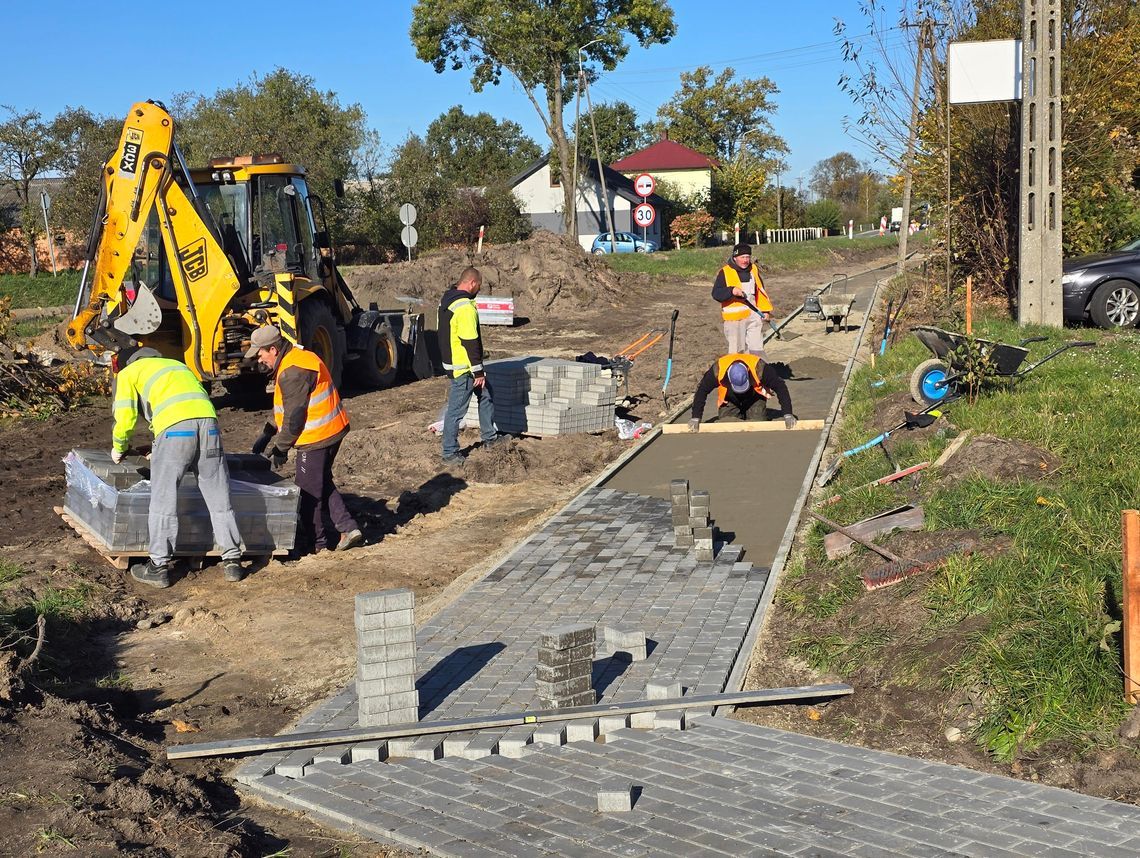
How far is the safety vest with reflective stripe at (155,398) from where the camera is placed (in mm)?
8781

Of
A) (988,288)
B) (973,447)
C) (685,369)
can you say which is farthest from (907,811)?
(988,288)

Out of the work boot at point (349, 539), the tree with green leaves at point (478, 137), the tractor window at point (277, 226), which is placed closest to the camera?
the work boot at point (349, 539)

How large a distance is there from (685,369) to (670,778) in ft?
44.6

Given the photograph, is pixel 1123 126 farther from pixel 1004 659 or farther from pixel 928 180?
pixel 1004 659

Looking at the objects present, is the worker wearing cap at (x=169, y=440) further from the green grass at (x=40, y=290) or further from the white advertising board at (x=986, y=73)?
the green grass at (x=40, y=290)

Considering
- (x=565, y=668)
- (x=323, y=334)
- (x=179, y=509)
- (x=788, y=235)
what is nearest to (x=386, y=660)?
(x=565, y=668)

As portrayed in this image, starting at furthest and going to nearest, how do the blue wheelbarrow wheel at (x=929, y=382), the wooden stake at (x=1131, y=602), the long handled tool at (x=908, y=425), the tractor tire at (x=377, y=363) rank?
the tractor tire at (x=377, y=363) → the blue wheelbarrow wheel at (x=929, y=382) → the long handled tool at (x=908, y=425) → the wooden stake at (x=1131, y=602)

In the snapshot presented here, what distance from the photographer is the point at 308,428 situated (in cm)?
955

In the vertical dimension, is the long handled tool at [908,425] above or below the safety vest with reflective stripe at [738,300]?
below

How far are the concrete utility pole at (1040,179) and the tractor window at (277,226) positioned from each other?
A: 9890mm

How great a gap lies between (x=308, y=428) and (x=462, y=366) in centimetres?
333

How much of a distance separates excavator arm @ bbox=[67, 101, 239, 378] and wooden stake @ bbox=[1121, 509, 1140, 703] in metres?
11.3

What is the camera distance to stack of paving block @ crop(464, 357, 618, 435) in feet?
45.2

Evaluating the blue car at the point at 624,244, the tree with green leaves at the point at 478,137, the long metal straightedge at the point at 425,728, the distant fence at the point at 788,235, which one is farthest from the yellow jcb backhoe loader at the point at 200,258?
the tree with green leaves at the point at 478,137
